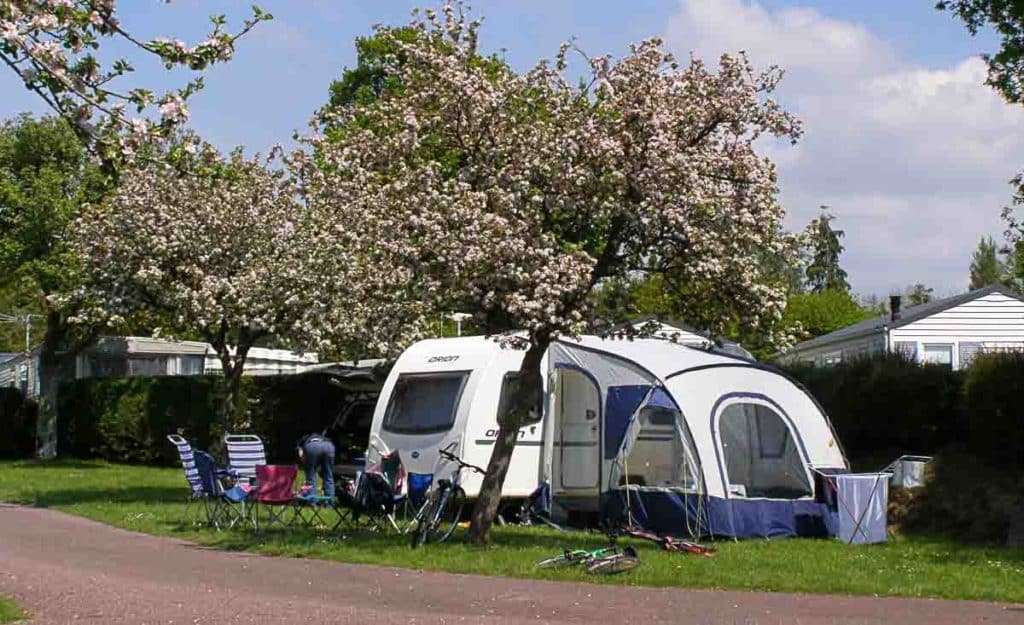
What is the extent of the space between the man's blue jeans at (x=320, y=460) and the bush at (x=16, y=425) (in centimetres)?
1819

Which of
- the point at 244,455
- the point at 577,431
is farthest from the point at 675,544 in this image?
the point at 244,455

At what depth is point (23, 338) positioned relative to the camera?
7300 cm

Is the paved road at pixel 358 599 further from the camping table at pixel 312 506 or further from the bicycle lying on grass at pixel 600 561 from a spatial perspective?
the camping table at pixel 312 506

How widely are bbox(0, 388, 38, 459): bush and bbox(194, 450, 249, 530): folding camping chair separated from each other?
20.2 m

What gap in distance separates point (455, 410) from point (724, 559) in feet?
18.0

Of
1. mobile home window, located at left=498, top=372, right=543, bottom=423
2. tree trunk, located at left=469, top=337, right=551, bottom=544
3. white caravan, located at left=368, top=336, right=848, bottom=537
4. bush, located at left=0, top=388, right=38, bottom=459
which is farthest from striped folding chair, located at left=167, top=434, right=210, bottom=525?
bush, located at left=0, top=388, right=38, bottom=459

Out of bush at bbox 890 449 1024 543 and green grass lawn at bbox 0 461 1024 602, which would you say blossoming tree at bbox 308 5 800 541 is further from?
bush at bbox 890 449 1024 543

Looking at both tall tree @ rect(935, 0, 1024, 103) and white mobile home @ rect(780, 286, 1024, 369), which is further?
white mobile home @ rect(780, 286, 1024, 369)

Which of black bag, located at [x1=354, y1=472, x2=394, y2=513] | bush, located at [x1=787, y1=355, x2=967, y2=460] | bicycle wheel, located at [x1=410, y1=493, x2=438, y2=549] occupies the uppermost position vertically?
bush, located at [x1=787, y1=355, x2=967, y2=460]

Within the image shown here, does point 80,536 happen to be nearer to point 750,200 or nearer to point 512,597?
point 512,597

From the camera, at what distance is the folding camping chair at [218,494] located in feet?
53.6

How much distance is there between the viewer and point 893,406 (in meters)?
19.8

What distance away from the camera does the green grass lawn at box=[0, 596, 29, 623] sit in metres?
10.0

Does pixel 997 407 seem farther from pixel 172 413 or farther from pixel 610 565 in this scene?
pixel 172 413
